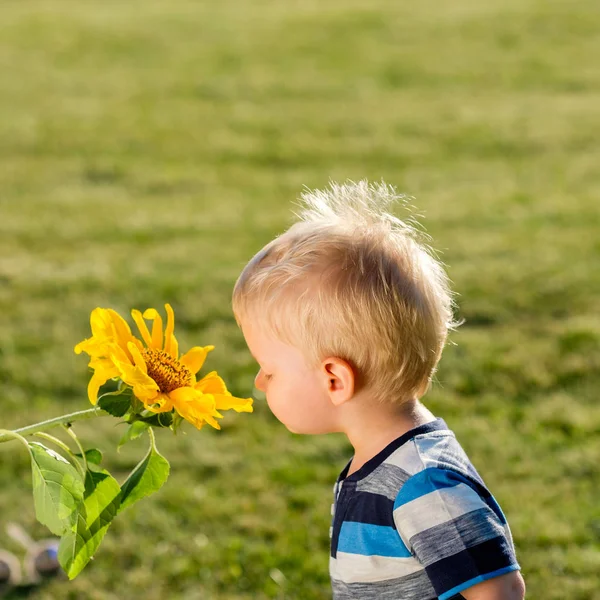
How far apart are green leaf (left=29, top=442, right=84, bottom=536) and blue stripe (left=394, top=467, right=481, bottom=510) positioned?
0.51 m

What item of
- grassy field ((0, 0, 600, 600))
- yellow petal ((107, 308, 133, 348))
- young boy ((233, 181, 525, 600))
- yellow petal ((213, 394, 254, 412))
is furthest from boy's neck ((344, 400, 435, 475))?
grassy field ((0, 0, 600, 600))

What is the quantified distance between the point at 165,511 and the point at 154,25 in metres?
10.9

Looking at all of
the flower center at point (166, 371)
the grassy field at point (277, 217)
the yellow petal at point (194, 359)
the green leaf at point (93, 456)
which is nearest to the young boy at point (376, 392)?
the yellow petal at point (194, 359)

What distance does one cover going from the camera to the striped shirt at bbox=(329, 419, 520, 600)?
1.58m

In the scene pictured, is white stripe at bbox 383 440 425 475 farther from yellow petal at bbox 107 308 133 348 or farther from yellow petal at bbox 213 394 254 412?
yellow petal at bbox 107 308 133 348

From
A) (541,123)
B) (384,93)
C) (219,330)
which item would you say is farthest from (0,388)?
(384,93)

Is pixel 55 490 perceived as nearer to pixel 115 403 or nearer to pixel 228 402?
pixel 115 403

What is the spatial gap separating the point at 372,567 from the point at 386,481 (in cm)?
15

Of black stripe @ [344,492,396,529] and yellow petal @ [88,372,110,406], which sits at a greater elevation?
yellow petal @ [88,372,110,406]

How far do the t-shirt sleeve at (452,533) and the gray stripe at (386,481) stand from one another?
1.4 inches

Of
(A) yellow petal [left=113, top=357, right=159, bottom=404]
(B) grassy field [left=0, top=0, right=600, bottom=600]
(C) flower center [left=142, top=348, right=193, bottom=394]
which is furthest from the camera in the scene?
(B) grassy field [left=0, top=0, right=600, bottom=600]

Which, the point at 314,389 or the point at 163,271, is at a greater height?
the point at 314,389

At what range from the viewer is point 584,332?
181 inches

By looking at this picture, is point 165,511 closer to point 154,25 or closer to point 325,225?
point 325,225
